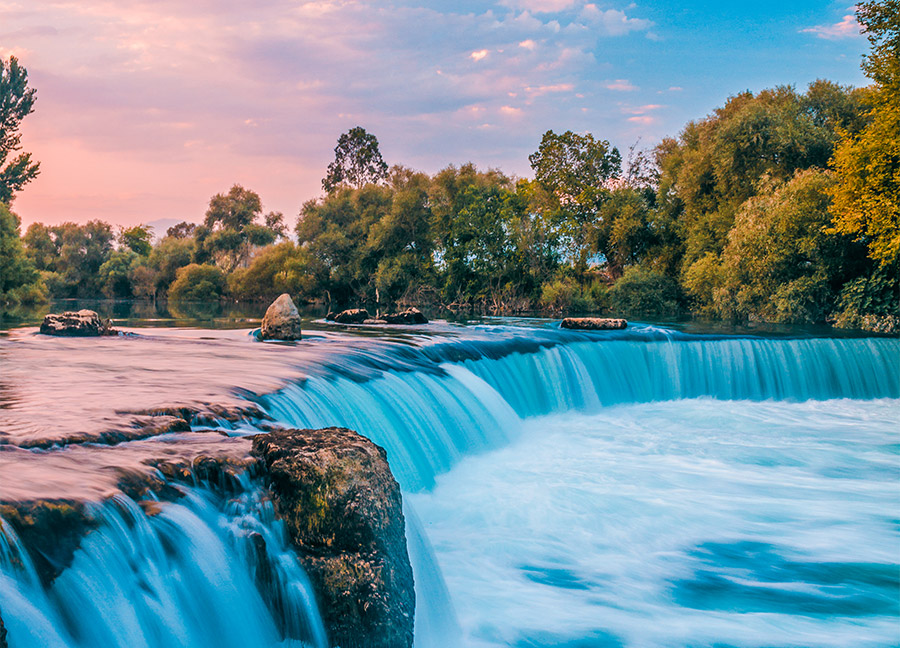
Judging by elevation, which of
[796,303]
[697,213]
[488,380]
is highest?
[697,213]

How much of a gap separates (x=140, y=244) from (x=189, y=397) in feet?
285

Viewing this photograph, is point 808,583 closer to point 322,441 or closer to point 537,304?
point 322,441

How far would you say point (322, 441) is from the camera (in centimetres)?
431

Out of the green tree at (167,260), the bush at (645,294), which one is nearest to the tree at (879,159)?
the bush at (645,294)

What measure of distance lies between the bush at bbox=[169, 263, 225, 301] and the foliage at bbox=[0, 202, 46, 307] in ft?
72.2

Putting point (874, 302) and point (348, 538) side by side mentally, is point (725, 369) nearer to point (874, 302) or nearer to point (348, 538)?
point (874, 302)

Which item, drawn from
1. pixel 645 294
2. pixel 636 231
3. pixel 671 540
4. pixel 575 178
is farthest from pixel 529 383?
pixel 575 178

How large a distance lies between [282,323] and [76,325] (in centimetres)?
472

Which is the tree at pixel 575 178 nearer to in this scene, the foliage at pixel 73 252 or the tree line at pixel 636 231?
the tree line at pixel 636 231

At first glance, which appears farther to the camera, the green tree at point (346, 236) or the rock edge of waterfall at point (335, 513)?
the green tree at point (346, 236)

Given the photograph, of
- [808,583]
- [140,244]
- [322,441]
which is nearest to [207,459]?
[322,441]

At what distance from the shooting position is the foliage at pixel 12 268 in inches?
1334

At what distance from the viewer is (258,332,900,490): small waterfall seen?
8.00 m

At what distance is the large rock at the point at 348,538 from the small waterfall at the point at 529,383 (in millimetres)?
2590
